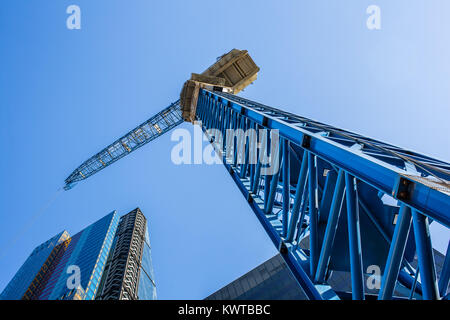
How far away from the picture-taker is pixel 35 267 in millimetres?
101375

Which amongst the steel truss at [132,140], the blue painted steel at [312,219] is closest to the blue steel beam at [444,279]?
the blue painted steel at [312,219]

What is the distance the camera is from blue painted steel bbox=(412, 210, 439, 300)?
2.73 metres

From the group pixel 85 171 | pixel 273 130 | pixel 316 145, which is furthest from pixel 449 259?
pixel 85 171

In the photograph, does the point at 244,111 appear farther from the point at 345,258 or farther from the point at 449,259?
the point at 449,259

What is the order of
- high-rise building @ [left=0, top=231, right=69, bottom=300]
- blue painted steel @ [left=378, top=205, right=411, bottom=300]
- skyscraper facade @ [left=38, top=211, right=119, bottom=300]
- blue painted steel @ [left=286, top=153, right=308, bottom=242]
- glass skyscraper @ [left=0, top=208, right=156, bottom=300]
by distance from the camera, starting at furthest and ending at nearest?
high-rise building @ [left=0, top=231, right=69, bottom=300] → skyscraper facade @ [left=38, top=211, right=119, bottom=300] → glass skyscraper @ [left=0, top=208, right=156, bottom=300] → blue painted steel @ [left=286, top=153, right=308, bottom=242] → blue painted steel @ [left=378, top=205, right=411, bottom=300]

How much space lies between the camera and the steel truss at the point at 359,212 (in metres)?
2.91

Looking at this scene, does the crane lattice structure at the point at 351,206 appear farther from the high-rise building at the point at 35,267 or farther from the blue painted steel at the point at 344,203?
the high-rise building at the point at 35,267

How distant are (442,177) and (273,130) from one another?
4.54 metres

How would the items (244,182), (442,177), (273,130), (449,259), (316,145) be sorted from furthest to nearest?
(244,182) < (273,130) < (316,145) < (442,177) < (449,259)

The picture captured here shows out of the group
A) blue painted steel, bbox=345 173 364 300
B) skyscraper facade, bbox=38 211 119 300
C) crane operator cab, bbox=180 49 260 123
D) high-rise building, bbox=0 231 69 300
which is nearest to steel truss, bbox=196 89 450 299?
blue painted steel, bbox=345 173 364 300

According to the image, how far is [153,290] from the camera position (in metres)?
86.1

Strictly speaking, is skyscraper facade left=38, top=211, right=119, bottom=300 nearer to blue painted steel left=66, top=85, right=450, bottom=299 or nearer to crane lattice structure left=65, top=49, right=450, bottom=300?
crane lattice structure left=65, top=49, right=450, bottom=300

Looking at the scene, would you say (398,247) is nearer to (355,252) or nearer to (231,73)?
(355,252)

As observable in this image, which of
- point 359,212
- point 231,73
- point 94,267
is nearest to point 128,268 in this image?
point 94,267
